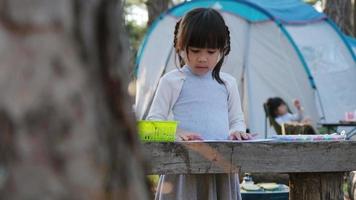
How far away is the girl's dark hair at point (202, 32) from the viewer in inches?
146

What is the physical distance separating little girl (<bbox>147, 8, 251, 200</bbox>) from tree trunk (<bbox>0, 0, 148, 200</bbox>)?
2581 millimetres

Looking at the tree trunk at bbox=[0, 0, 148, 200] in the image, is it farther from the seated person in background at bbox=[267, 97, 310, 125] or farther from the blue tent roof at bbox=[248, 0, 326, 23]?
the blue tent roof at bbox=[248, 0, 326, 23]

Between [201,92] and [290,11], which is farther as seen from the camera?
[290,11]

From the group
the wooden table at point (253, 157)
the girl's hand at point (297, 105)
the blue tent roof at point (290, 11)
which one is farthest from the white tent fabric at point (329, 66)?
the wooden table at point (253, 157)

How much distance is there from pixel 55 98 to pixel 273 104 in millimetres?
8811

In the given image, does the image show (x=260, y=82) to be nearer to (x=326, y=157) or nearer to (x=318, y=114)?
(x=318, y=114)

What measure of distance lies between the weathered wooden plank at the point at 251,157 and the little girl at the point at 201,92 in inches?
22.4

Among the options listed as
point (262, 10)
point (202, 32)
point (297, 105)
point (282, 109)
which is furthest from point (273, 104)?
point (202, 32)

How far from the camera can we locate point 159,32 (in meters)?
11.0

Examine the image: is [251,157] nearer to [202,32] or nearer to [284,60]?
[202,32]

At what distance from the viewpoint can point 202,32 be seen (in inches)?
147

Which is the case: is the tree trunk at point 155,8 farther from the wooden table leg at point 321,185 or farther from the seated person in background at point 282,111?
the wooden table leg at point 321,185

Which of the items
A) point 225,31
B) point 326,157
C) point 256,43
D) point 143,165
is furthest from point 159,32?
point 143,165

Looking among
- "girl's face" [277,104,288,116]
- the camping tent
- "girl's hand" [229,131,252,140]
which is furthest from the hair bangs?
the camping tent
